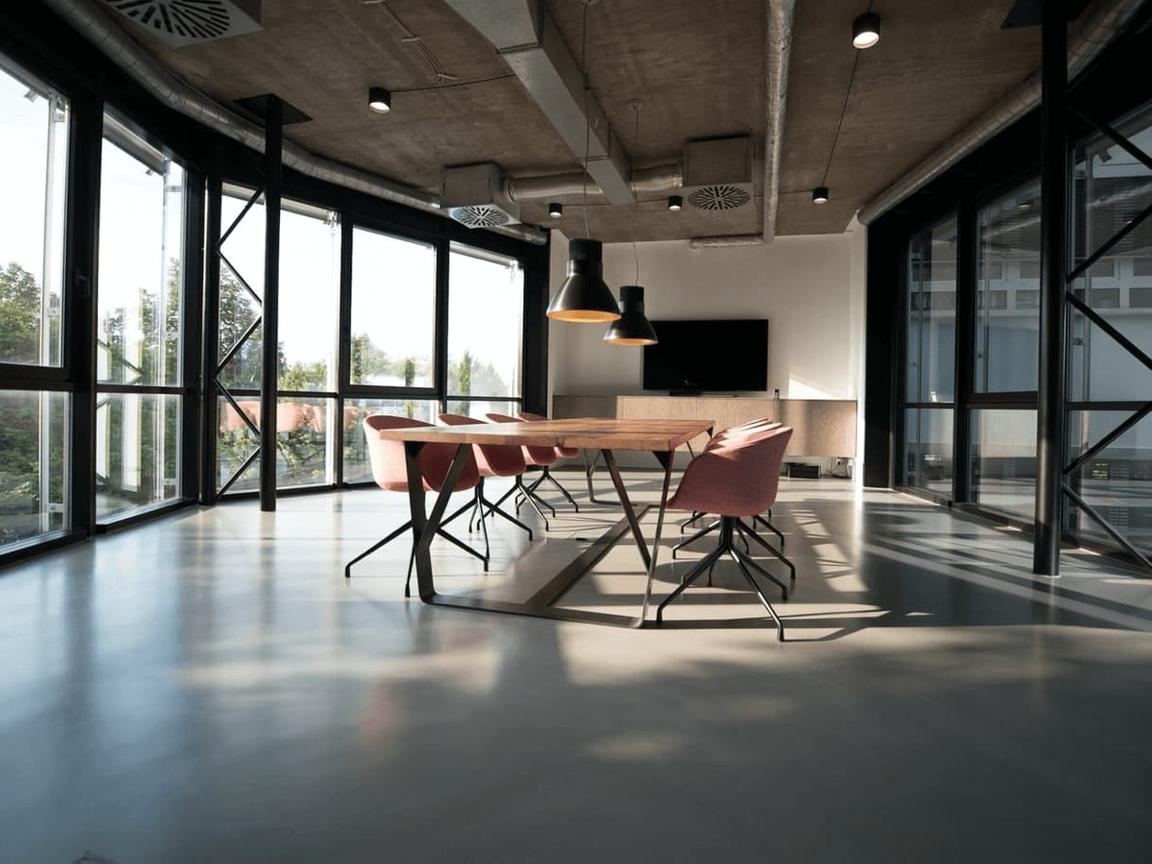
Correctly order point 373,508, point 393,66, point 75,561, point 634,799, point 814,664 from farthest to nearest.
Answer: point 373,508 < point 393,66 < point 75,561 < point 814,664 < point 634,799

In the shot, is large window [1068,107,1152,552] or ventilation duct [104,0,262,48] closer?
ventilation duct [104,0,262,48]

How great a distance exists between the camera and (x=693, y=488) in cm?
311

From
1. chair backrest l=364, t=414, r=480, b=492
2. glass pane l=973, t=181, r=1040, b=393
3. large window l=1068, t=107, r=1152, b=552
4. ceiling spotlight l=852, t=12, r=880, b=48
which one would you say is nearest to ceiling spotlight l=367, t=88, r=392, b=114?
chair backrest l=364, t=414, r=480, b=492

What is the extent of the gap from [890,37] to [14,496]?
5.74 m

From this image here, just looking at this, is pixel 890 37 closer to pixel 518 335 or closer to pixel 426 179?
pixel 426 179

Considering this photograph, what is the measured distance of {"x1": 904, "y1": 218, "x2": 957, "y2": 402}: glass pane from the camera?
6.62m

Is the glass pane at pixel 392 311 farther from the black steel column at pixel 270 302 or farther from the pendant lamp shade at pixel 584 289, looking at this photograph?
the pendant lamp shade at pixel 584 289

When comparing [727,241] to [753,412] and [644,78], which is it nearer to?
[753,412]

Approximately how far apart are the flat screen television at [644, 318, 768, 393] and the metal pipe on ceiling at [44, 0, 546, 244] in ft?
11.2

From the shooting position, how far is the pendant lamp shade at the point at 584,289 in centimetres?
461

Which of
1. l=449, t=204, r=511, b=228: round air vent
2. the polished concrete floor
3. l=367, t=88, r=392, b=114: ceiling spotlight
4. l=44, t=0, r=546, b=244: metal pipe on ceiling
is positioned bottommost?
the polished concrete floor

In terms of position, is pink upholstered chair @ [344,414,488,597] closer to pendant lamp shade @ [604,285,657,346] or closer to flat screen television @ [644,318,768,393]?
pendant lamp shade @ [604,285,657,346]

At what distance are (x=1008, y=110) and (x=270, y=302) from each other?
559 centimetres

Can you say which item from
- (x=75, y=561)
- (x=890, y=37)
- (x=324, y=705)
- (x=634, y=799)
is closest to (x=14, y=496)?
(x=75, y=561)
